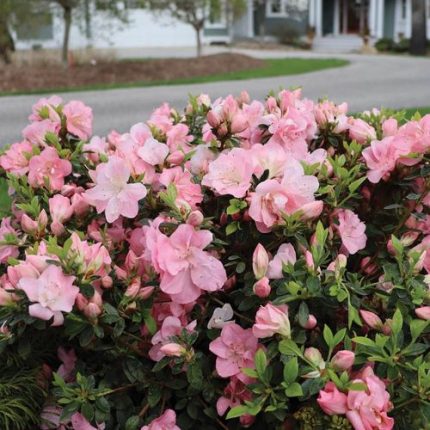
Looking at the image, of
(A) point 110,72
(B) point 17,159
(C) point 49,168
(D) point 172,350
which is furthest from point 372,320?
(A) point 110,72

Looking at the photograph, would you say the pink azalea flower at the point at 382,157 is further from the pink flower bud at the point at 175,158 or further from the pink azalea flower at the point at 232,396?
the pink azalea flower at the point at 232,396

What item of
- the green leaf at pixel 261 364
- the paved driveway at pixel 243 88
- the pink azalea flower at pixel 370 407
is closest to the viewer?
the pink azalea flower at pixel 370 407

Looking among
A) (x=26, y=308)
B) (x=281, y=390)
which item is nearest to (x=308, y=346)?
(x=281, y=390)

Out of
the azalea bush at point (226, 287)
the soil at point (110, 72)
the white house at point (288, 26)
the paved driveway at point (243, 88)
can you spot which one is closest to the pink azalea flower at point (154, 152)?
→ the azalea bush at point (226, 287)

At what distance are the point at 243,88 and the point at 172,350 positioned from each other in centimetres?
1504

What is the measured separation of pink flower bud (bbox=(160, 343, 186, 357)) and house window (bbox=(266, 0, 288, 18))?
48.0 meters

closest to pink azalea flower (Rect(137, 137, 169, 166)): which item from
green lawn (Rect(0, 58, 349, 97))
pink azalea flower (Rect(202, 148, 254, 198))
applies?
pink azalea flower (Rect(202, 148, 254, 198))

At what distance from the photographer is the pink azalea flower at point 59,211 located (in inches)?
92.9

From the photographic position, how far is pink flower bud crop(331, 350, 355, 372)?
1.90 metres

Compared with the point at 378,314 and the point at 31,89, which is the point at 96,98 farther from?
the point at 378,314

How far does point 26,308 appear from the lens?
198cm

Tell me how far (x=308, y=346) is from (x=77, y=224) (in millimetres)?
902

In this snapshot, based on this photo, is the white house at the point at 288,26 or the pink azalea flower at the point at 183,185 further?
the white house at the point at 288,26

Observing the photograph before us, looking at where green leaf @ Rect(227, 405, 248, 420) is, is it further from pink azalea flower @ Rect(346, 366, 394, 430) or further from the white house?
Result: the white house
